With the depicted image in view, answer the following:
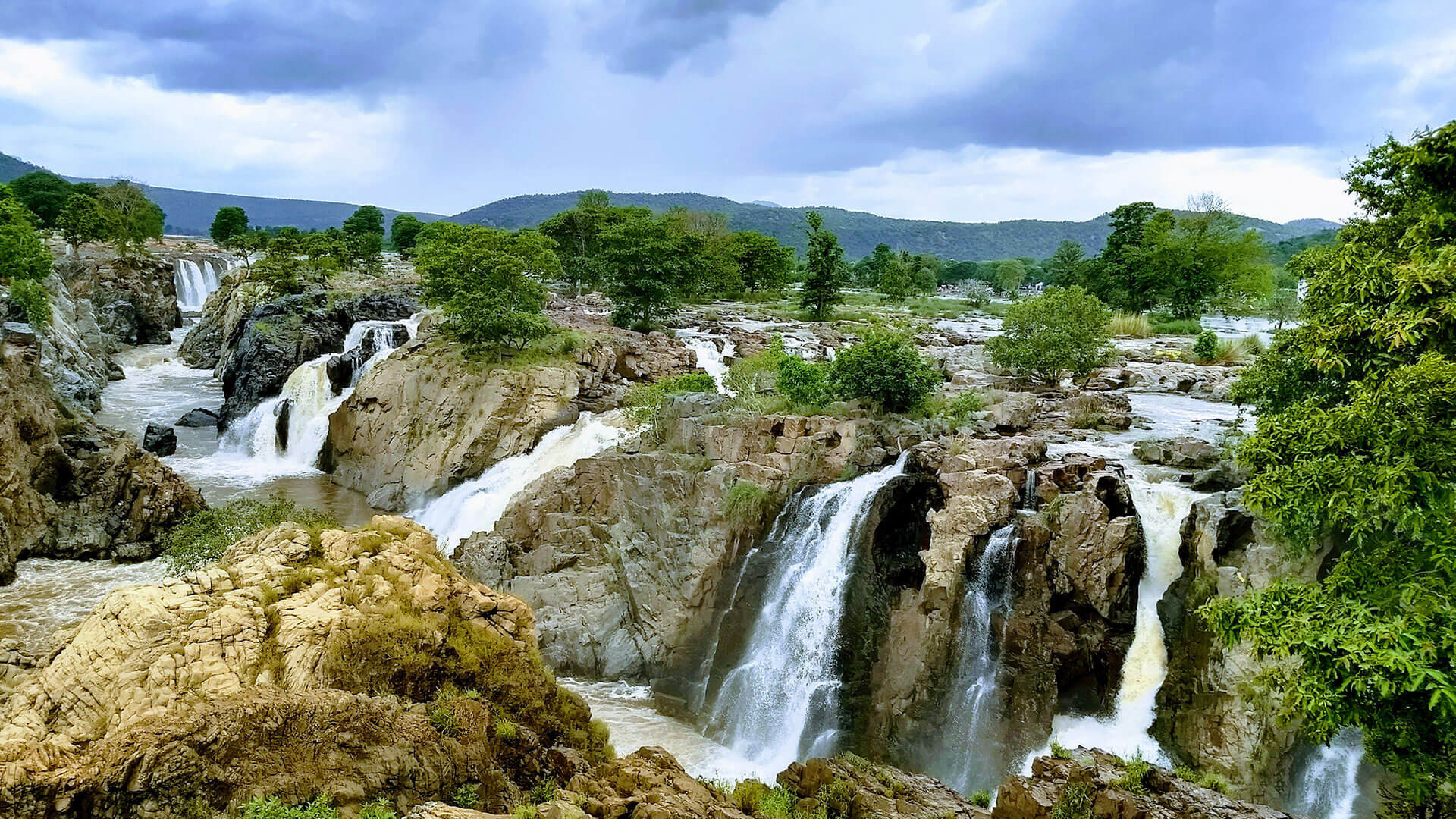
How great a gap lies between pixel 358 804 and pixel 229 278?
52.9 m

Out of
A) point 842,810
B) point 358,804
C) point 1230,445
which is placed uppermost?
point 1230,445

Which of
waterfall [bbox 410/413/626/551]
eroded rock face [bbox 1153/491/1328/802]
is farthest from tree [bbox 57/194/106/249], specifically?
eroded rock face [bbox 1153/491/1328/802]

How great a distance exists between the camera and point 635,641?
19609 mm

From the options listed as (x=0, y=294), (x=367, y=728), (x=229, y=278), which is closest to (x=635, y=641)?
(x=367, y=728)

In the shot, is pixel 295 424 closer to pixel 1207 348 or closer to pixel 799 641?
pixel 799 641

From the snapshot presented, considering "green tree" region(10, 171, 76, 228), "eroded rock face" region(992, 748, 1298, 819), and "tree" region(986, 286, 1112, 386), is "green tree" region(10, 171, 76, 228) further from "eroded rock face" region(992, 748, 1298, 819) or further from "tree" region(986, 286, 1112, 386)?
"eroded rock face" region(992, 748, 1298, 819)

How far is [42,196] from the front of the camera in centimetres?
6806

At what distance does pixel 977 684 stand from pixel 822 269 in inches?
1502

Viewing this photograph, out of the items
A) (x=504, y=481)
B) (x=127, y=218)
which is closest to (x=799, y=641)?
(x=504, y=481)

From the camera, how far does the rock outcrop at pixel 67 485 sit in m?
21.5

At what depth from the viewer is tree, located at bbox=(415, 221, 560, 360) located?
99.9ft

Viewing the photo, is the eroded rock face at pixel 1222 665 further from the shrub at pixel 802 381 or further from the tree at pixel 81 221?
the tree at pixel 81 221

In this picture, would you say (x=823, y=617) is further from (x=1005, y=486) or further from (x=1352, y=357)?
(x=1352, y=357)

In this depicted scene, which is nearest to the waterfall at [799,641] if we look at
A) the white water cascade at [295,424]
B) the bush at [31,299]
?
the white water cascade at [295,424]
